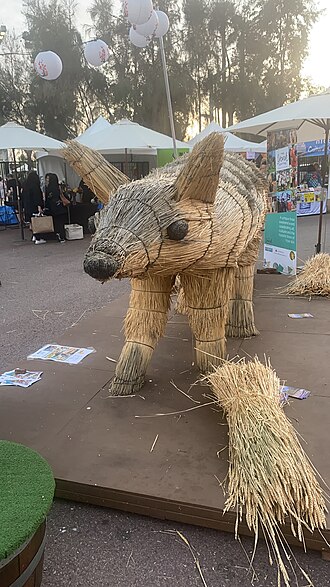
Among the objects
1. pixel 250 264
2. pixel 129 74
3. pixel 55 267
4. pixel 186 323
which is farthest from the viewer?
pixel 129 74

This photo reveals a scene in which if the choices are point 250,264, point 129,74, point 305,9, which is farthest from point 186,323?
point 305,9

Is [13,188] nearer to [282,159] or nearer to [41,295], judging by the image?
[41,295]

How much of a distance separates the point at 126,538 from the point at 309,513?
2.34 feet

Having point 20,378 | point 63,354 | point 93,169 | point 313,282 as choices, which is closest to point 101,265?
point 93,169

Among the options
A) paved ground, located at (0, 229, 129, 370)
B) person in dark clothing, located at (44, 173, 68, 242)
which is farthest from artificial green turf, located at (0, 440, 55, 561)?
person in dark clothing, located at (44, 173, 68, 242)

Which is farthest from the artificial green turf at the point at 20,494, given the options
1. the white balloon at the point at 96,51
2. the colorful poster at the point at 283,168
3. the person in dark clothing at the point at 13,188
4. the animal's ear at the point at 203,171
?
the person in dark clothing at the point at 13,188

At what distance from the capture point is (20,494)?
151 cm

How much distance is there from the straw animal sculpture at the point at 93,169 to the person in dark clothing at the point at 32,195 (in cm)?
796

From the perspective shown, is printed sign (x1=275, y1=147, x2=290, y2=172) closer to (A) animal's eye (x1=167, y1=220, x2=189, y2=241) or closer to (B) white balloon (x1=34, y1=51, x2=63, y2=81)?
(A) animal's eye (x1=167, y1=220, x2=189, y2=241)

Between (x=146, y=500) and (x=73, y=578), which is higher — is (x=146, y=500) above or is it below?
above

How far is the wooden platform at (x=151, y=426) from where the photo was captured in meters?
1.98

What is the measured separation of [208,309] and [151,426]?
0.76 meters

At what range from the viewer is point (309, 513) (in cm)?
177

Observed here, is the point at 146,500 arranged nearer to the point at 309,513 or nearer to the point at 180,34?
the point at 309,513
